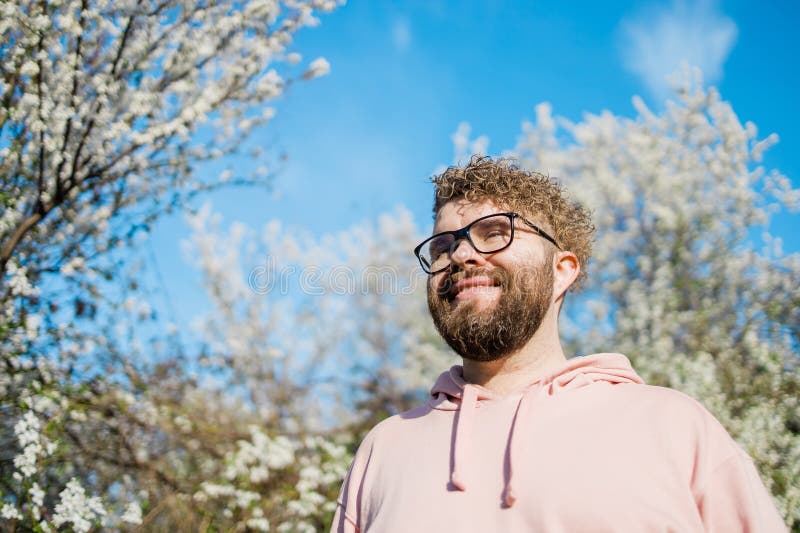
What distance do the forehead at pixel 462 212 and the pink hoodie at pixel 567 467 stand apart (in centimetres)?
48

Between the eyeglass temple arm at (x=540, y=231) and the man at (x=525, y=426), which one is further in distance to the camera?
the eyeglass temple arm at (x=540, y=231)

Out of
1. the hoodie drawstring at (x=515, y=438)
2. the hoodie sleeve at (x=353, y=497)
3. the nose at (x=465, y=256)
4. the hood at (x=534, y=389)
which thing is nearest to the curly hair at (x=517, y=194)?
the nose at (x=465, y=256)

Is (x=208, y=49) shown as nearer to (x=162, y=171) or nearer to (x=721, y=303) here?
(x=162, y=171)

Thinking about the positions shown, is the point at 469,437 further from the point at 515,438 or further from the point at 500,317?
the point at 500,317

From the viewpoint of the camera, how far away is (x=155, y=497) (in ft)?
15.0

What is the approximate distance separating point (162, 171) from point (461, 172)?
276 cm

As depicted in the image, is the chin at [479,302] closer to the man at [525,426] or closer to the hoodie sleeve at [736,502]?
the man at [525,426]

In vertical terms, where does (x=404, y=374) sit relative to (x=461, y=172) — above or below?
below

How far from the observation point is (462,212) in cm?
192

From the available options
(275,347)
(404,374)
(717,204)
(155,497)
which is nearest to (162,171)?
(155,497)

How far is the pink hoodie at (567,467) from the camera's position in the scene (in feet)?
4.33

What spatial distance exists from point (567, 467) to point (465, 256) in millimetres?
641

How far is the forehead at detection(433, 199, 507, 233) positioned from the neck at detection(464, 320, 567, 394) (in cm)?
37

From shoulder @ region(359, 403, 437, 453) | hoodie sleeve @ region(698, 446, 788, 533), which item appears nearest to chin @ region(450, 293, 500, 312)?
shoulder @ region(359, 403, 437, 453)
